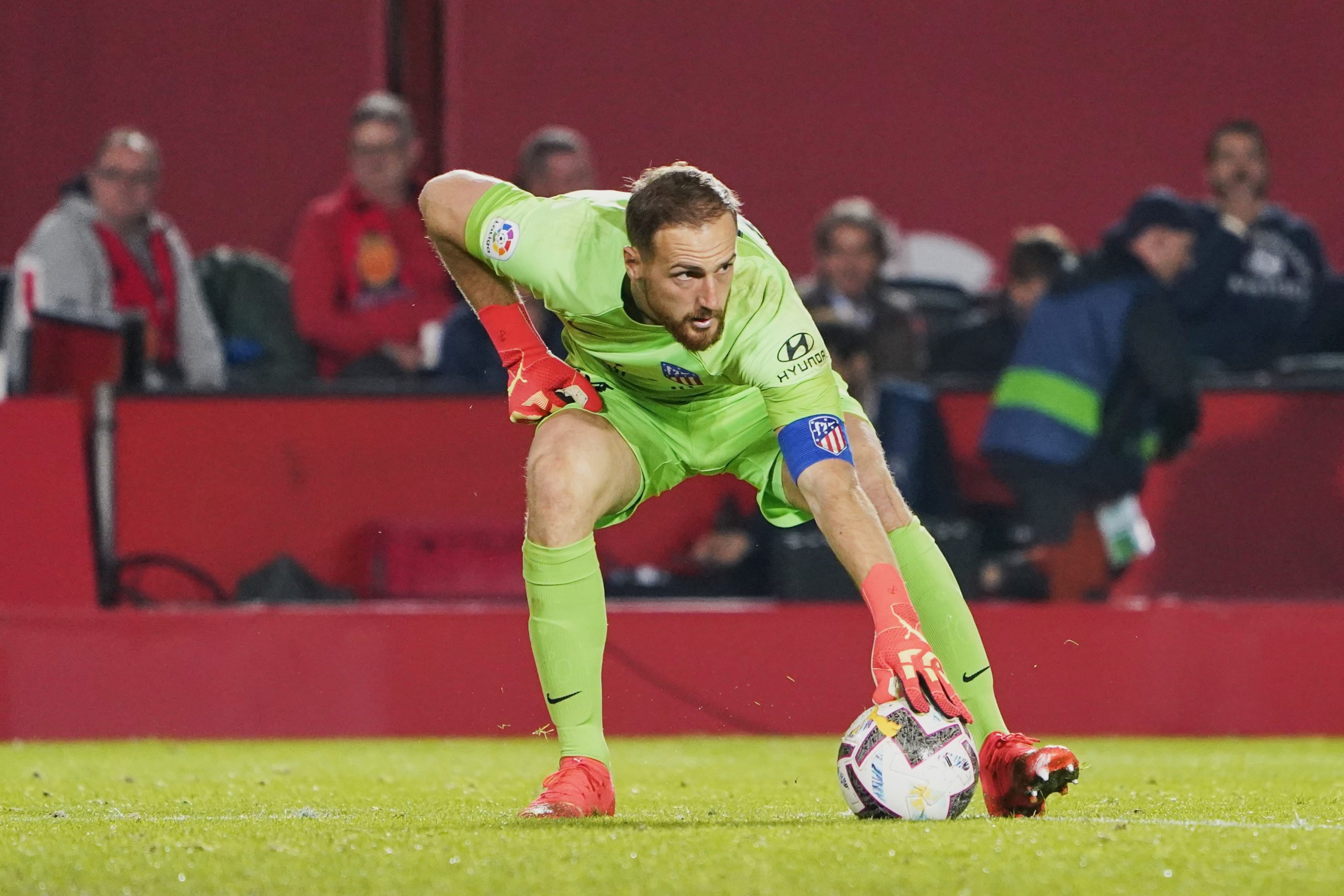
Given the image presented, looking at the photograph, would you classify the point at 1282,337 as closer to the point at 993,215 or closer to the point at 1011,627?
the point at 1011,627

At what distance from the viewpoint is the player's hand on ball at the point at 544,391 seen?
4.62 metres

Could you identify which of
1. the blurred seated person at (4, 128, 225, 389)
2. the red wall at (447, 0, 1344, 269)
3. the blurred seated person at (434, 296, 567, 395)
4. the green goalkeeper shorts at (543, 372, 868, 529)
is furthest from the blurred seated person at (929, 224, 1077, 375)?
the green goalkeeper shorts at (543, 372, 868, 529)

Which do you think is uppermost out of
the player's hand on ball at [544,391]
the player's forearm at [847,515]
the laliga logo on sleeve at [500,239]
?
the laliga logo on sleeve at [500,239]

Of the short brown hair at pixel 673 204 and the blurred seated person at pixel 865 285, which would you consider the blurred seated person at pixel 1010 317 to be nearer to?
the blurred seated person at pixel 865 285

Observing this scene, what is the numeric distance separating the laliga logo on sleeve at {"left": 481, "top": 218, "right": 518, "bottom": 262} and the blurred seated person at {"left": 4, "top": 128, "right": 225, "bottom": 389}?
3481mm

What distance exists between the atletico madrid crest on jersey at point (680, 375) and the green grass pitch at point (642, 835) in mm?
981

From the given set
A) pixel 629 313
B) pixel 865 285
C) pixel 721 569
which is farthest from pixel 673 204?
pixel 865 285

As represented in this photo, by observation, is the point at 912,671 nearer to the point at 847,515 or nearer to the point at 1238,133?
the point at 847,515

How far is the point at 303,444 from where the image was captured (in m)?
7.86

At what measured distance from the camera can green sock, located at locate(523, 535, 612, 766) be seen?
4.43 m

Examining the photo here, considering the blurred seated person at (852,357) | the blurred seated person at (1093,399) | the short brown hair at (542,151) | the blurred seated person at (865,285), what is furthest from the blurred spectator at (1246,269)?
the short brown hair at (542,151)

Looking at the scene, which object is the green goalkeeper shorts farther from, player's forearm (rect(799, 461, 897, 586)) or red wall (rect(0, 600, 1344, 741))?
red wall (rect(0, 600, 1344, 741))

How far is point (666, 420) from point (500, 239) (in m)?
0.58

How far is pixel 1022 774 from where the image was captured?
4.25m
